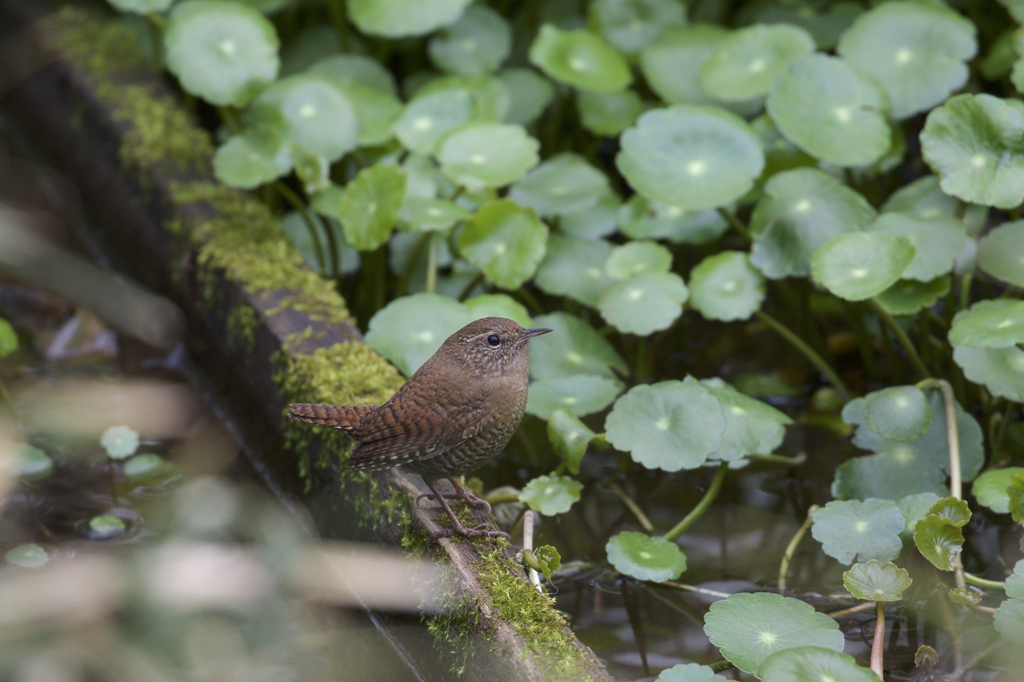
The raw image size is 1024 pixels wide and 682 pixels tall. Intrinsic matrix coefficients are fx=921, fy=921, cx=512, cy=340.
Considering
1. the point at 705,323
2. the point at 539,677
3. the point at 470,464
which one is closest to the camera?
the point at 539,677

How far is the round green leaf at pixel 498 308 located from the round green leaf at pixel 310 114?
2.75 feet

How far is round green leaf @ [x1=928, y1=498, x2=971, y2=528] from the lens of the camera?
7.07ft

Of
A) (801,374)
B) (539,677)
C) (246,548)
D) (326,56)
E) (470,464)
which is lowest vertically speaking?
(801,374)

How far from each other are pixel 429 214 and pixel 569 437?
102 cm

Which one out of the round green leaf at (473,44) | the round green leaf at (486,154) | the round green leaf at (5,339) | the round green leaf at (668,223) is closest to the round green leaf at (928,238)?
the round green leaf at (668,223)

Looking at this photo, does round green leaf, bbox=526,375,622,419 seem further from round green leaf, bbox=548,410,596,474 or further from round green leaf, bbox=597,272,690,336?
round green leaf, bbox=597,272,690,336

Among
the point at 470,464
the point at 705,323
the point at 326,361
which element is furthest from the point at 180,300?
the point at 705,323

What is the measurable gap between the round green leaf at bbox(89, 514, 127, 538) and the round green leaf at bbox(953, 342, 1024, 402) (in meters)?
2.47

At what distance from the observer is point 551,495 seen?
242 cm

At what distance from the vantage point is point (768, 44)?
3.63 m

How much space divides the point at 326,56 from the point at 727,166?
6.58 feet

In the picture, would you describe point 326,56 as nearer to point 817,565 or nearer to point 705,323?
point 705,323

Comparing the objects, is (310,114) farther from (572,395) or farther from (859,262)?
(859,262)

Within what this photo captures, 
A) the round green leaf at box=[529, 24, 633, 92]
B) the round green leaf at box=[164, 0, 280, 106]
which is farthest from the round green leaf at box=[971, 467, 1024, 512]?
the round green leaf at box=[164, 0, 280, 106]
